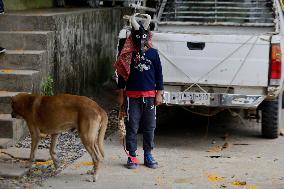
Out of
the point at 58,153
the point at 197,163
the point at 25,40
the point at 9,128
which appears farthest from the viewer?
the point at 25,40

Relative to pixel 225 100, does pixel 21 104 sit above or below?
above

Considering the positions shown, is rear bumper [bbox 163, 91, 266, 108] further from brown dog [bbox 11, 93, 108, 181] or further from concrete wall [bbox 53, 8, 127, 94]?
concrete wall [bbox 53, 8, 127, 94]

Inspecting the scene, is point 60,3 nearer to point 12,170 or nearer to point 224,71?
point 224,71

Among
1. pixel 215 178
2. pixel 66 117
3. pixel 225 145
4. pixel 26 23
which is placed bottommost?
pixel 225 145

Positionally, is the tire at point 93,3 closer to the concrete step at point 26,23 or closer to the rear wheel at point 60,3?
the rear wheel at point 60,3

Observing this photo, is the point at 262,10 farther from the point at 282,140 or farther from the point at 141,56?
the point at 141,56

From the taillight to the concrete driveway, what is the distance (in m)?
1.12

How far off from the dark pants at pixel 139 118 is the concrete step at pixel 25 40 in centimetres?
274

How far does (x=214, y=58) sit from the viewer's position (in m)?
8.89

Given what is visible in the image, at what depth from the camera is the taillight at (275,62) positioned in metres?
8.65

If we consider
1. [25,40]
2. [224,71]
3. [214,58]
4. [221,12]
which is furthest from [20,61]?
[221,12]

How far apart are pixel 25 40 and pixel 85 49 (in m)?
2.44

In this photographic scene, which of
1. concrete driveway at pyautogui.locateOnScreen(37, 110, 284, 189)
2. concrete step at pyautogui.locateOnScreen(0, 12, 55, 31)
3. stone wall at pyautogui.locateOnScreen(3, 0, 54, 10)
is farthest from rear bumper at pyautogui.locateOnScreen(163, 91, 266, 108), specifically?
stone wall at pyautogui.locateOnScreen(3, 0, 54, 10)

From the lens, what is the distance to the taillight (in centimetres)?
865
